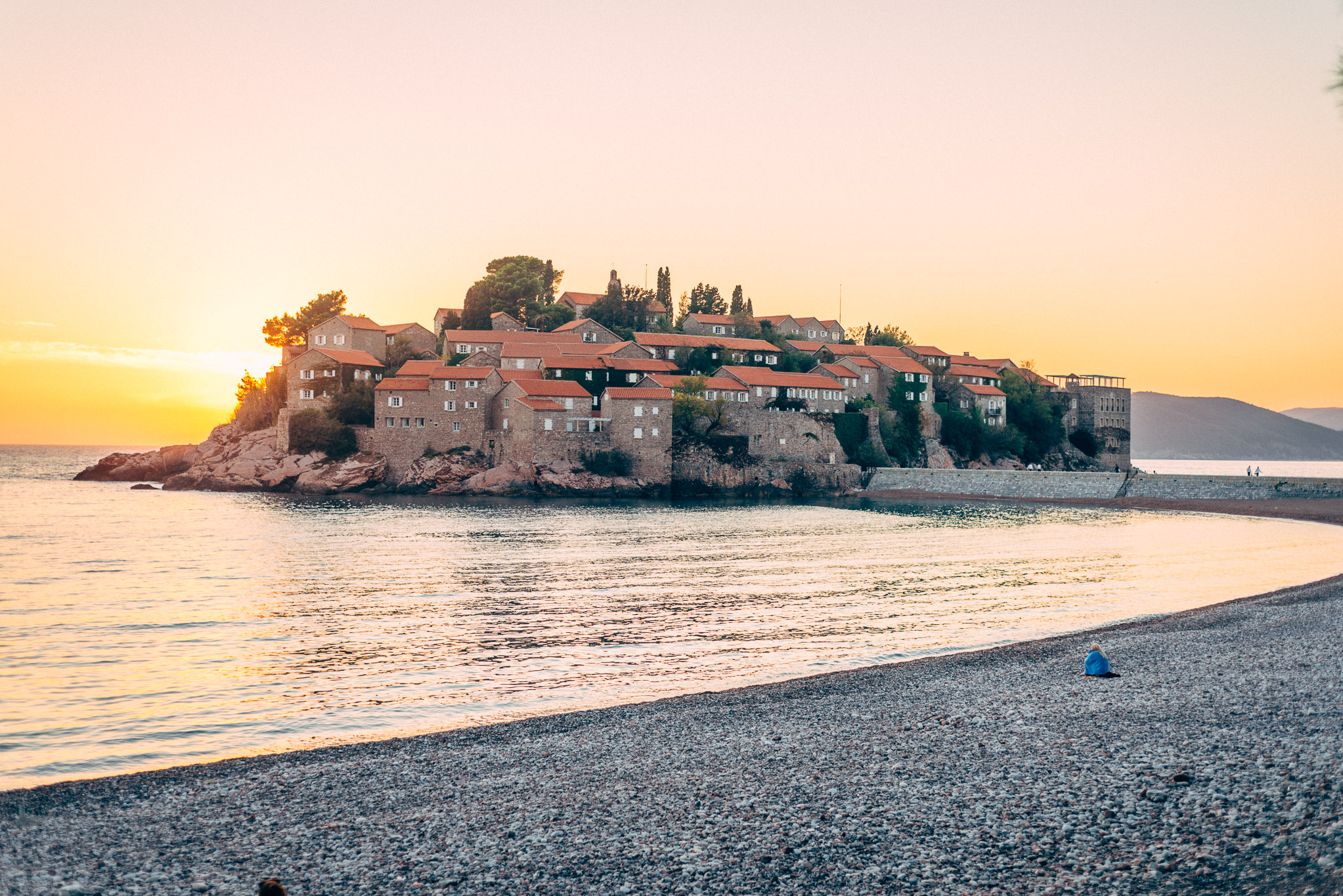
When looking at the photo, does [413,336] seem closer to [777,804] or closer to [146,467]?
[146,467]

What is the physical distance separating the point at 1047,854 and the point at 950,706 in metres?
6.04

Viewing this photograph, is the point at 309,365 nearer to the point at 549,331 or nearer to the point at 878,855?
the point at 549,331

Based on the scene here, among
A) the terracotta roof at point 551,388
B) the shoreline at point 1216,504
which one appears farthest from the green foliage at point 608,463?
the shoreline at point 1216,504

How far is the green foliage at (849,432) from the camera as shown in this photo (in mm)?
89562

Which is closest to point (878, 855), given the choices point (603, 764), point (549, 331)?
point (603, 764)

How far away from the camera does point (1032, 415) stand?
346 ft

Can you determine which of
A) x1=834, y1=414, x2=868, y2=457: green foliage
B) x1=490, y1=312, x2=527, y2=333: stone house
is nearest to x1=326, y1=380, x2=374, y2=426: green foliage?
x1=490, y1=312, x2=527, y2=333: stone house

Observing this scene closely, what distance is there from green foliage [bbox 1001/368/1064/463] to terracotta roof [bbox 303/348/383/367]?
71820 millimetres

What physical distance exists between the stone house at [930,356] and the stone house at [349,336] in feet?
199

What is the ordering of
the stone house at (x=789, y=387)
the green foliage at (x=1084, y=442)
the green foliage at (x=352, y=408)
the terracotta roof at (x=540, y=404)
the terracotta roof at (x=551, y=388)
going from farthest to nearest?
the green foliage at (x=1084, y=442) → the stone house at (x=789, y=387) → the green foliage at (x=352, y=408) → the terracotta roof at (x=551, y=388) → the terracotta roof at (x=540, y=404)

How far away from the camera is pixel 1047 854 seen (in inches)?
302

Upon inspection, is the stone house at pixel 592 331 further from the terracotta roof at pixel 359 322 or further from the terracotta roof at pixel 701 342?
the terracotta roof at pixel 359 322

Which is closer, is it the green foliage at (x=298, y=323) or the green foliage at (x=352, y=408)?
the green foliage at (x=352, y=408)

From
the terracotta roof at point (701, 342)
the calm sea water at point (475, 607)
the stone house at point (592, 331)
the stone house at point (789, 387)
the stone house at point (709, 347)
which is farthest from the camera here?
the stone house at point (592, 331)
